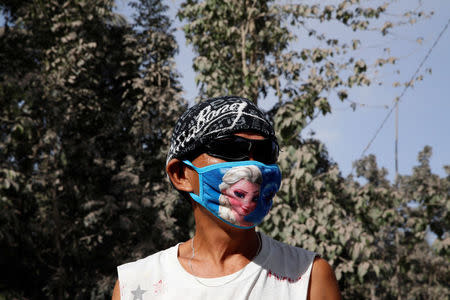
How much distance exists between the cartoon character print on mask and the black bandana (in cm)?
14

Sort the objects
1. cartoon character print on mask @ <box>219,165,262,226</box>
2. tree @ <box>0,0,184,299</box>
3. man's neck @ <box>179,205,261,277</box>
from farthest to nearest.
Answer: tree @ <box>0,0,184,299</box> → man's neck @ <box>179,205,261,277</box> → cartoon character print on mask @ <box>219,165,262,226</box>

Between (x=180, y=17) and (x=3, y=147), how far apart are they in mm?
4384

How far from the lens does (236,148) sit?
177 cm

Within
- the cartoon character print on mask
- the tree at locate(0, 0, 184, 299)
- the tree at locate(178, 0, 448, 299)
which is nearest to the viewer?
the cartoon character print on mask

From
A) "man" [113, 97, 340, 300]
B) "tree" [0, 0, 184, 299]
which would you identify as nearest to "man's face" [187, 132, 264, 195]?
"man" [113, 97, 340, 300]

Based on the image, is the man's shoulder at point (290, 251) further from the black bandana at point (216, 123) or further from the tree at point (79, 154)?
the tree at point (79, 154)

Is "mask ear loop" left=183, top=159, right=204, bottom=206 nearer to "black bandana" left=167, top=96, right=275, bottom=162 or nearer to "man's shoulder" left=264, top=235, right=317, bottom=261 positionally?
"black bandana" left=167, top=96, right=275, bottom=162

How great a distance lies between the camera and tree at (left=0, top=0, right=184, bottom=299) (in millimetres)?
10680

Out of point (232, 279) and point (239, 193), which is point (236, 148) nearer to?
point (239, 193)

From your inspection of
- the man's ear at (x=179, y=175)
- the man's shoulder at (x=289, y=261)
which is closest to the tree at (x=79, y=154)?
the man's ear at (x=179, y=175)

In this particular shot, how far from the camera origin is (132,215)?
11758 millimetres

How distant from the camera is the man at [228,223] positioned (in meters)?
1.75

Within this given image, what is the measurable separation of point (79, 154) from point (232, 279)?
11020 mm

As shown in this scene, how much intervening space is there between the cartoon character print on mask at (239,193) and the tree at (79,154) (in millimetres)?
8279
